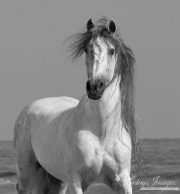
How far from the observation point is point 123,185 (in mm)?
5023

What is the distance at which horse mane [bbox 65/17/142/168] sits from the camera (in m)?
4.90

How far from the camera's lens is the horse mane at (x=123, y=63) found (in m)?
4.90

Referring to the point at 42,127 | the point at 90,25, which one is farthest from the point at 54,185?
the point at 90,25

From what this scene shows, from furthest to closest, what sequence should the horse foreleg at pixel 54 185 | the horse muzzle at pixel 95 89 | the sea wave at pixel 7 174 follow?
the sea wave at pixel 7 174, the horse foreleg at pixel 54 185, the horse muzzle at pixel 95 89

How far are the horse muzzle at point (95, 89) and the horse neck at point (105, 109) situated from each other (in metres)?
0.27

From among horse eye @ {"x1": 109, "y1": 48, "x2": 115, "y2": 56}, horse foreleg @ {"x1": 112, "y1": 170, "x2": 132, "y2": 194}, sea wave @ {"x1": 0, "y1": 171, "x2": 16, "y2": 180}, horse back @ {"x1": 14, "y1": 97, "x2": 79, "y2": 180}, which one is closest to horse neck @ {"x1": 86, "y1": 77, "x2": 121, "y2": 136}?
horse eye @ {"x1": 109, "y1": 48, "x2": 115, "y2": 56}

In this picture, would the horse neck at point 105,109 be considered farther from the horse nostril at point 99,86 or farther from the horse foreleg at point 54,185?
the horse foreleg at point 54,185

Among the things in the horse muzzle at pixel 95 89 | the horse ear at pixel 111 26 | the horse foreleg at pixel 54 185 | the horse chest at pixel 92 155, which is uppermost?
the horse ear at pixel 111 26

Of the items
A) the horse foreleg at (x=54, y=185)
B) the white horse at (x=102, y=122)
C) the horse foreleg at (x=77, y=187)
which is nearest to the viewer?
the white horse at (x=102, y=122)

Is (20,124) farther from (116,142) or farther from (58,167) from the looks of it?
(116,142)

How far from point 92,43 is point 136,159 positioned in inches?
45.5

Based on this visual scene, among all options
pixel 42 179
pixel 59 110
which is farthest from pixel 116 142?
pixel 42 179

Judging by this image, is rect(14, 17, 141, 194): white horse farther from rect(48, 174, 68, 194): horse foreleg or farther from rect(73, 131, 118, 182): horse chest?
rect(48, 174, 68, 194): horse foreleg

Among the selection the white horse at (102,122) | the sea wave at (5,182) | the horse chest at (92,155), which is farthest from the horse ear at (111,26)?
the sea wave at (5,182)
